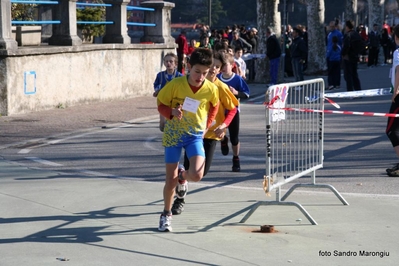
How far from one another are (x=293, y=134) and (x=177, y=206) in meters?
1.41

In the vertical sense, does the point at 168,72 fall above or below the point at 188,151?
above

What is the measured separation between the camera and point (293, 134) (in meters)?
8.21

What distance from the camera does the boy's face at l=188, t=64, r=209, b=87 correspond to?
273 inches

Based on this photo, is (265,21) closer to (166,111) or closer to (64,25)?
(64,25)

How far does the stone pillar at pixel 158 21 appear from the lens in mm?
24016

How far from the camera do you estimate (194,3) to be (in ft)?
226

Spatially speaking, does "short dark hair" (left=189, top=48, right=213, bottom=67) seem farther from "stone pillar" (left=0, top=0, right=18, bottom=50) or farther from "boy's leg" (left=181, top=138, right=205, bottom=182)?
"stone pillar" (left=0, top=0, right=18, bottom=50)

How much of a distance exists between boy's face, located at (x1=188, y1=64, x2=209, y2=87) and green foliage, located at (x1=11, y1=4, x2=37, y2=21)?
54.9 feet

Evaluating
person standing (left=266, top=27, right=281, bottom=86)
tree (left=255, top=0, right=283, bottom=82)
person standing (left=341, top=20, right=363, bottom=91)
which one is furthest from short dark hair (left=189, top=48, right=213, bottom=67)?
tree (left=255, top=0, right=283, bottom=82)

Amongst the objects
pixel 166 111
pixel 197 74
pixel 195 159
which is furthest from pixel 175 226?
pixel 197 74

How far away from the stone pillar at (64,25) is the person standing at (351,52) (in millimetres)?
7050

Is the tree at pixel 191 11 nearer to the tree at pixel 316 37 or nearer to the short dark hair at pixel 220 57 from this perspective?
the tree at pixel 316 37

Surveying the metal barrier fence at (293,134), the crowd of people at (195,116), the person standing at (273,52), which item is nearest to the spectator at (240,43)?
the person standing at (273,52)

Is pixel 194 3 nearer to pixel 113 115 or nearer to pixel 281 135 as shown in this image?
pixel 113 115
